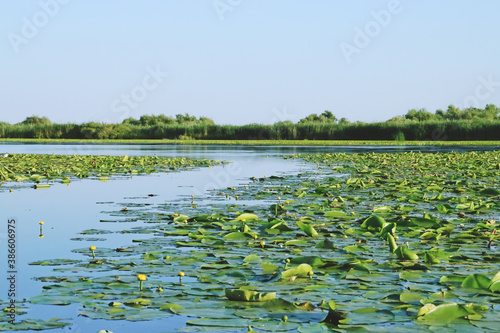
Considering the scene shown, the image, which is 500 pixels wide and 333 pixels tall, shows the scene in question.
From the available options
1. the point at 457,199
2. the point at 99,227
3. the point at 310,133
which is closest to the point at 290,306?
the point at 99,227

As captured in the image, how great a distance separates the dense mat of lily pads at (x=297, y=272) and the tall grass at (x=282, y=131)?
39.4 metres

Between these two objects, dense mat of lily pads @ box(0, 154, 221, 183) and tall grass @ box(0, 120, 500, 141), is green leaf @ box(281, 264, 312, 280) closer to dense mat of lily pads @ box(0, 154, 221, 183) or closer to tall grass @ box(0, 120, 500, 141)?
dense mat of lily pads @ box(0, 154, 221, 183)

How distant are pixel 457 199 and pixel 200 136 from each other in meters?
42.3

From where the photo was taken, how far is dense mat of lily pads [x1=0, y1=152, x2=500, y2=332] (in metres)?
2.83

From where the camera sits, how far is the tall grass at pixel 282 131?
4416cm

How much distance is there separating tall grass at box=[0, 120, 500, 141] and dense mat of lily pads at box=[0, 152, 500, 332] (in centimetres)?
3943

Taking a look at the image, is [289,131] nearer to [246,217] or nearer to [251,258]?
[246,217]

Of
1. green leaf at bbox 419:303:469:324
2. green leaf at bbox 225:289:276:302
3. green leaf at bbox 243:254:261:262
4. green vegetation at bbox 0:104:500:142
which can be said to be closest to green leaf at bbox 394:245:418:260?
green leaf at bbox 243:254:261:262

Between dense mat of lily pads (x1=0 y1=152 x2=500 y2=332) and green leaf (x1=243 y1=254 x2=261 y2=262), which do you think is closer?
dense mat of lily pads (x1=0 y1=152 x2=500 y2=332)

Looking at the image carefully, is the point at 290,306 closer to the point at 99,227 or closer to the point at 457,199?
the point at 99,227

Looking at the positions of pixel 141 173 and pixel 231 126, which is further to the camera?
pixel 231 126

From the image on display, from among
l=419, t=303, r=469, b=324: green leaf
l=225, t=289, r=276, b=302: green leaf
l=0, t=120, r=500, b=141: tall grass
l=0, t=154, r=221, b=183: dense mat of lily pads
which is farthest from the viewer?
l=0, t=120, r=500, b=141: tall grass

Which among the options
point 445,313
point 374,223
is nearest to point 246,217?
point 374,223

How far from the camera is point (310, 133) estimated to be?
153 ft
